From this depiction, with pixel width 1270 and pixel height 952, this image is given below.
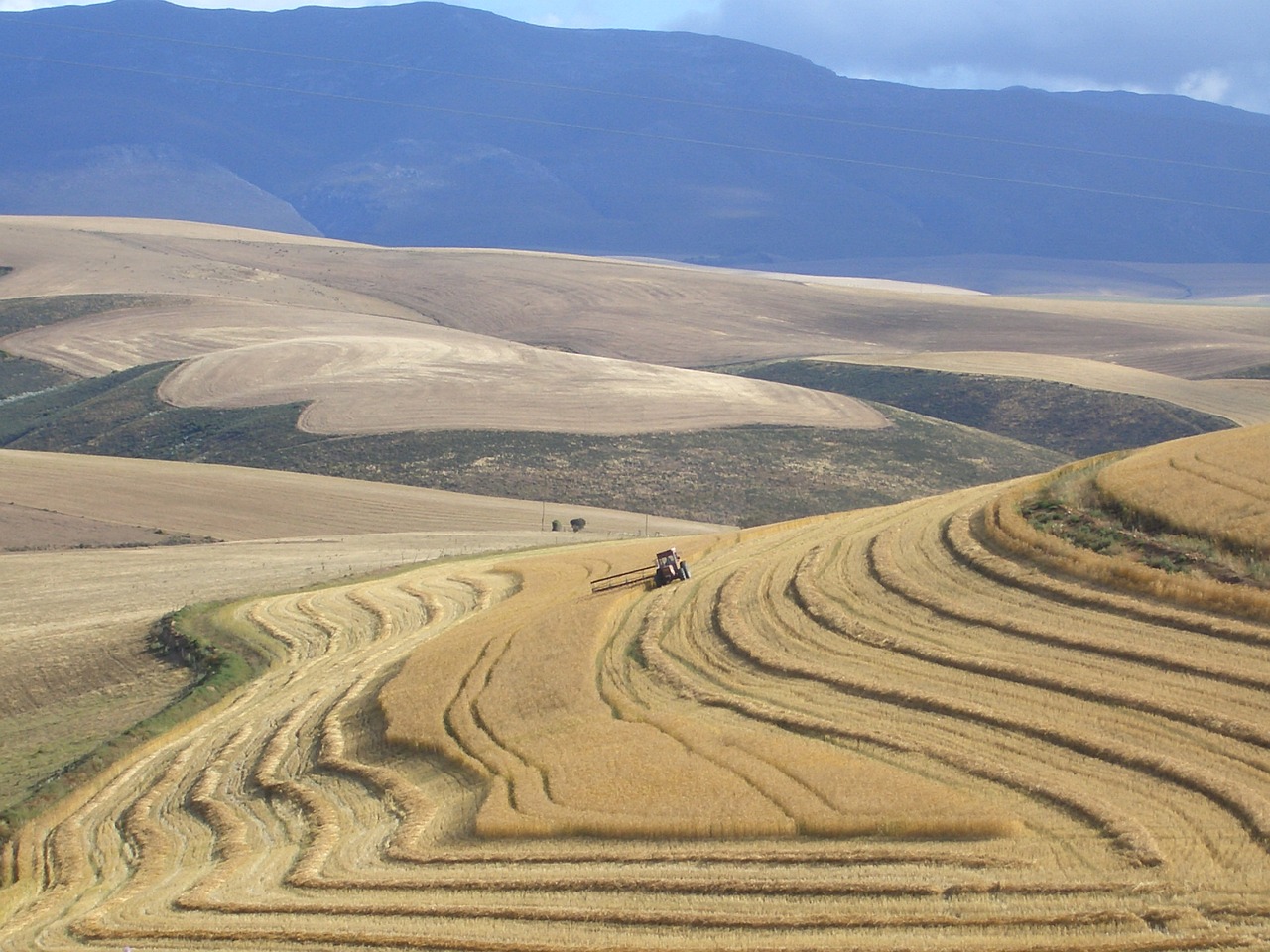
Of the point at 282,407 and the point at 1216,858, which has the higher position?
the point at 282,407

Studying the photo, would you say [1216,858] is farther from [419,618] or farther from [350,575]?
[350,575]

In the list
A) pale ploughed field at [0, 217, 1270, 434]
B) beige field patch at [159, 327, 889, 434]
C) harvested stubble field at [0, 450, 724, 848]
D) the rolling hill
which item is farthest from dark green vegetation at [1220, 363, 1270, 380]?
harvested stubble field at [0, 450, 724, 848]

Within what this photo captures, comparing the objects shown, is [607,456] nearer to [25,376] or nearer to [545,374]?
[545,374]

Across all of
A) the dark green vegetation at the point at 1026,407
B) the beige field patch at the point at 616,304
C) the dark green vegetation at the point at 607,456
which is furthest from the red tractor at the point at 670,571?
the beige field patch at the point at 616,304

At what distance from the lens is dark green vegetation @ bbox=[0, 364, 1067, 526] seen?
7356cm

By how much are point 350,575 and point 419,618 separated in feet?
32.4

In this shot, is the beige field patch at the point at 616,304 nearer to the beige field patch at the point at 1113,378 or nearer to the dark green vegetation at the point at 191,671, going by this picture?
the beige field patch at the point at 1113,378

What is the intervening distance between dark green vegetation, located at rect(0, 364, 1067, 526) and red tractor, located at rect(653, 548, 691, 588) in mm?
35906

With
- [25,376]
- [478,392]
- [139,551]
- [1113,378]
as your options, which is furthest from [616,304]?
[139,551]

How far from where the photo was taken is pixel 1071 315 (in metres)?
160

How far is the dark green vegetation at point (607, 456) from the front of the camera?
73.6m

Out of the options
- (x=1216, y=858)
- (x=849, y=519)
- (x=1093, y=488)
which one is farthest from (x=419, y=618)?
(x=1216, y=858)

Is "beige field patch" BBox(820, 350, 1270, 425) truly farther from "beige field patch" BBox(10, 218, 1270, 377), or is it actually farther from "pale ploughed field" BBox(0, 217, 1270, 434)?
"beige field patch" BBox(10, 218, 1270, 377)

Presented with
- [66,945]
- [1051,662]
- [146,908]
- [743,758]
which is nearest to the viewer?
[66,945]
